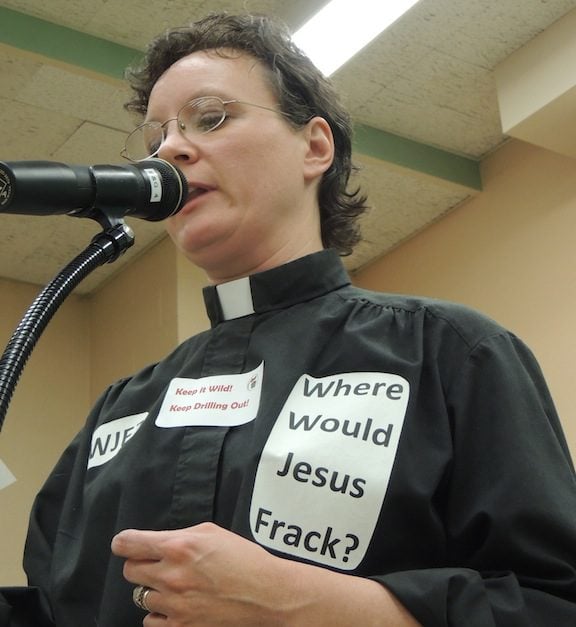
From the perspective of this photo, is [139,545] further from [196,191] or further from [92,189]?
[196,191]

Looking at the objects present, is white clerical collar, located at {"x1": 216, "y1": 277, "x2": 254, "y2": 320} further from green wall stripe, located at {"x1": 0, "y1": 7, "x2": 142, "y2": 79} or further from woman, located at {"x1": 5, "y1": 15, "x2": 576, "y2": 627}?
green wall stripe, located at {"x1": 0, "y1": 7, "x2": 142, "y2": 79}

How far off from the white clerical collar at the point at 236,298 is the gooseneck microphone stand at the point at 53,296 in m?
0.26

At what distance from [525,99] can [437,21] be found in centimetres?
45

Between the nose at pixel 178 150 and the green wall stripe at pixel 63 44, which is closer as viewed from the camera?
the nose at pixel 178 150

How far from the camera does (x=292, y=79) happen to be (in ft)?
4.43

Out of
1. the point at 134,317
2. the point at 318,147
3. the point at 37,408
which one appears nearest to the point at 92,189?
the point at 318,147

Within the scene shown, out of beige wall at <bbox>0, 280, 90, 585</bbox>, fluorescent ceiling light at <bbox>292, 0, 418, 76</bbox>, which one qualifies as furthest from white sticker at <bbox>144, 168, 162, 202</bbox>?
beige wall at <bbox>0, 280, 90, 585</bbox>

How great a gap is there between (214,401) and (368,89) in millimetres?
2857

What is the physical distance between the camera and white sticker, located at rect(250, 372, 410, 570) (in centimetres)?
94

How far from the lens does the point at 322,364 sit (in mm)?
1071

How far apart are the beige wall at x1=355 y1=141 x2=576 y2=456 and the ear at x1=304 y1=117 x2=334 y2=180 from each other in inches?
101

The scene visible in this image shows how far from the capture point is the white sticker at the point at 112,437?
3.84 feet

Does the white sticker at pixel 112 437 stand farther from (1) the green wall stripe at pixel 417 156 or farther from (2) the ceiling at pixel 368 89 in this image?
(1) the green wall stripe at pixel 417 156

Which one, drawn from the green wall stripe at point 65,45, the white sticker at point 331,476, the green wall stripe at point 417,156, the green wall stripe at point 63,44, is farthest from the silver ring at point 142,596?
the green wall stripe at point 417,156
